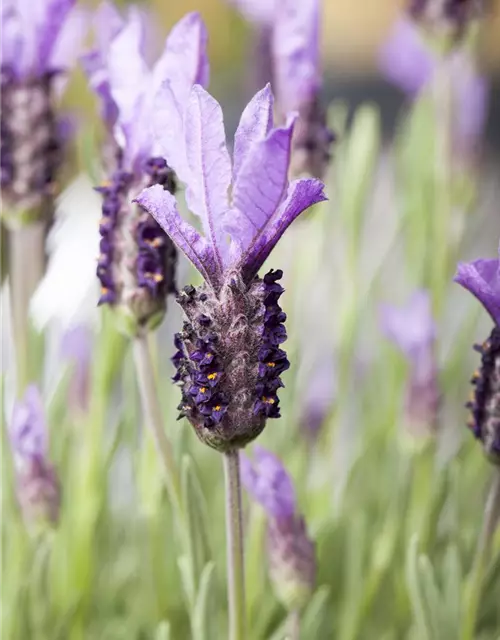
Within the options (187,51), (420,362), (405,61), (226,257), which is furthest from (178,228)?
(405,61)

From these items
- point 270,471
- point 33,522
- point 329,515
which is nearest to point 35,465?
point 33,522

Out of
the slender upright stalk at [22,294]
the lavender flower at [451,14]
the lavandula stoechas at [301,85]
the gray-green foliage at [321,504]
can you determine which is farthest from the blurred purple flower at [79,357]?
the lavender flower at [451,14]

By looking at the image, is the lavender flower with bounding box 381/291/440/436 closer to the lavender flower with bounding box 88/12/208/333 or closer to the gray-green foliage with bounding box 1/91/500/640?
the gray-green foliage with bounding box 1/91/500/640

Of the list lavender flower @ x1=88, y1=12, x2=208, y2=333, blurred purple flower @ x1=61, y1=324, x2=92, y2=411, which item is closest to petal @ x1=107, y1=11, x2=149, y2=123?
lavender flower @ x1=88, y1=12, x2=208, y2=333

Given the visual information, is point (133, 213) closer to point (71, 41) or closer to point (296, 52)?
point (296, 52)

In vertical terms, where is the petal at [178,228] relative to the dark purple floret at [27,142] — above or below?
Result: below

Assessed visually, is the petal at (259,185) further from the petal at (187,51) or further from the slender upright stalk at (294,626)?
the slender upright stalk at (294,626)

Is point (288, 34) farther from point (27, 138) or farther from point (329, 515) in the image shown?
point (329, 515)
